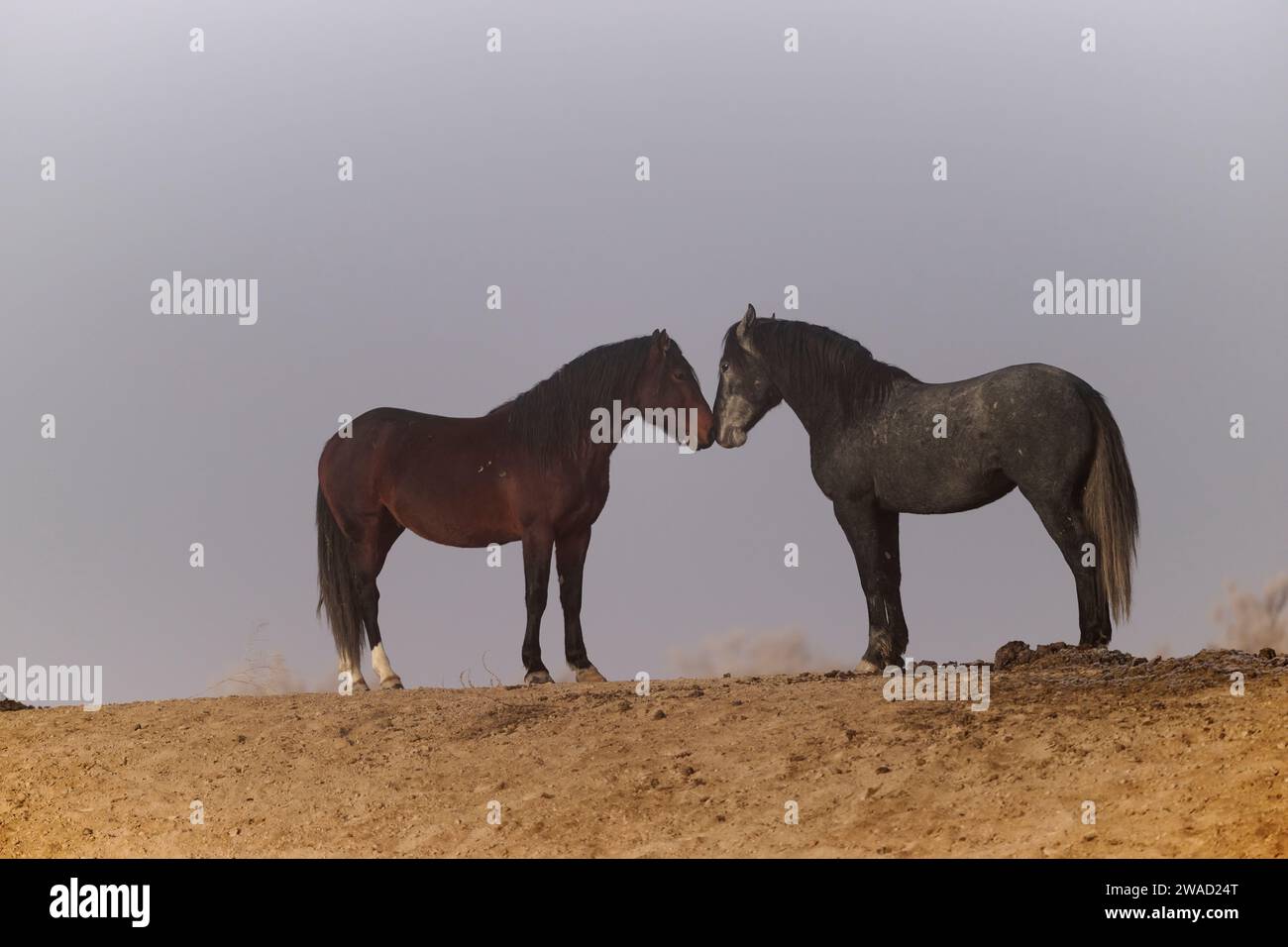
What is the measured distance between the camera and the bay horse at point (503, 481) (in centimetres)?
1328

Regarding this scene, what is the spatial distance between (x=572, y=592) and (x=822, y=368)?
279 cm

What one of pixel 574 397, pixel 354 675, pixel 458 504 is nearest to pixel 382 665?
pixel 354 675

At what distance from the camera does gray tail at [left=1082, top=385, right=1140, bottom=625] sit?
1166 cm

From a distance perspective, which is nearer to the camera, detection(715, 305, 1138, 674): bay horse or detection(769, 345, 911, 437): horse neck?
detection(715, 305, 1138, 674): bay horse

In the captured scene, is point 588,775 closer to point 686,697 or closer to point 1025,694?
point 686,697

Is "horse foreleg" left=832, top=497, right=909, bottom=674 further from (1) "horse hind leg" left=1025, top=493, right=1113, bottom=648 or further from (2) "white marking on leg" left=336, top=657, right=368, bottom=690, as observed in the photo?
(2) "white marking on leg" left=336, top=657, right=368, bottom=690

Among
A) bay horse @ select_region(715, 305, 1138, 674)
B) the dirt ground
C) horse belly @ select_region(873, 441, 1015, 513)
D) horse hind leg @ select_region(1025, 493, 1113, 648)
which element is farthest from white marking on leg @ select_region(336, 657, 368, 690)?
horse hind leg @ select_region(1025, 493, 1113, 648)

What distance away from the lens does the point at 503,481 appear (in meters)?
13.5

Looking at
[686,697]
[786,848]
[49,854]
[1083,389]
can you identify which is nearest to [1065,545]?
[1083,389]

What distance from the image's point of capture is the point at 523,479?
13.4 m

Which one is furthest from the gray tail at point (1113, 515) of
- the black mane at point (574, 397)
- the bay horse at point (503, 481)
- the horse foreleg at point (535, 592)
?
the horse foreleg at point (535, 592)

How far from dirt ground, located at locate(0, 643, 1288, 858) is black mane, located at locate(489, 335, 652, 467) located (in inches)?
83.6

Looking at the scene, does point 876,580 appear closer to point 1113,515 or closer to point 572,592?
point 1113,515

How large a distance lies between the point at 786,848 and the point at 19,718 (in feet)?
24.3
